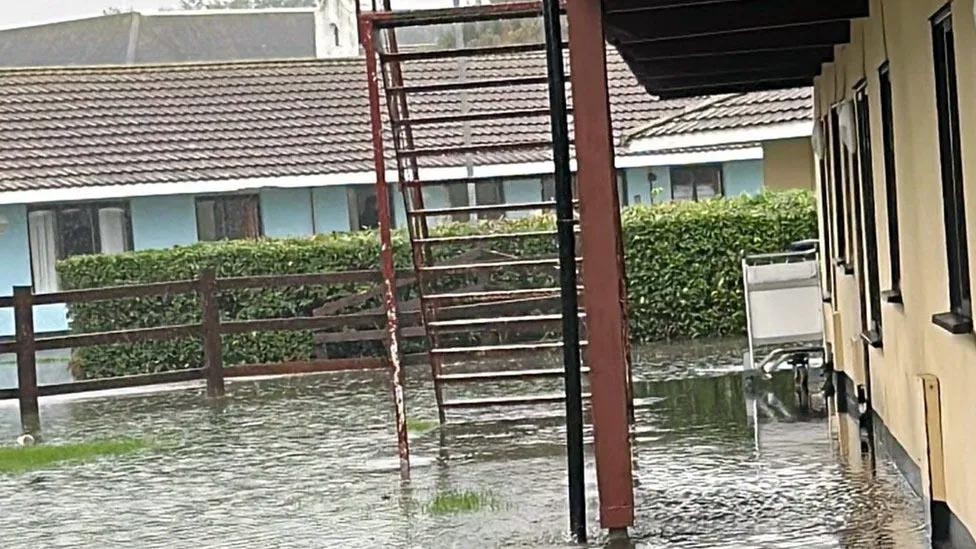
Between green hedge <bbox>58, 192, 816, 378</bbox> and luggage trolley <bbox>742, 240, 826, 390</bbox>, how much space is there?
6518 millimetres

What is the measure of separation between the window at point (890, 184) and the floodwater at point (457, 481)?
3.77 feet

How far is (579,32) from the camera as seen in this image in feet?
28.1

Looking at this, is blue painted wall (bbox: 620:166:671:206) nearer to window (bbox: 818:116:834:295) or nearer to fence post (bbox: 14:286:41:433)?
window (bbox: 818:116:834:295)

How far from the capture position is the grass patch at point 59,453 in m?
13.6

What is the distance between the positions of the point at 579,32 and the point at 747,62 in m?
5.53

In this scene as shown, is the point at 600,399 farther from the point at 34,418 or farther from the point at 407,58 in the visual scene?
the point at 34,418

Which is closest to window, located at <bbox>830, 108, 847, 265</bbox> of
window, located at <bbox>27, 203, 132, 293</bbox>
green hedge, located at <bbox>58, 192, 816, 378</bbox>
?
green hedge, located at <bbox>58, 192, 816, 378</bbox>

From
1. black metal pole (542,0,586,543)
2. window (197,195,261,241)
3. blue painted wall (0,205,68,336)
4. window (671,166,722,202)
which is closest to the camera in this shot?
black metal pole (542,0,586,543)

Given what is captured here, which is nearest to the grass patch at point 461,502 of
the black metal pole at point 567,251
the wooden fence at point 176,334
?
the black metal pole at point 567,251

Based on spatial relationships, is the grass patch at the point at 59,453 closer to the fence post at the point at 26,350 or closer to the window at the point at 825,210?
the fence post at the point at 26,350

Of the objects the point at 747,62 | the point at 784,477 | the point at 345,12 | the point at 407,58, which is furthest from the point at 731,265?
the point at 345,12

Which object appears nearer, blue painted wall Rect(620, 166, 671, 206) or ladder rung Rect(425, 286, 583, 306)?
ladder rung Rect(425, 286, 583, 306)

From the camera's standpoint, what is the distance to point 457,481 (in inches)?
434

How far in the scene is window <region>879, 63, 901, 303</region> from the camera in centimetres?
986
